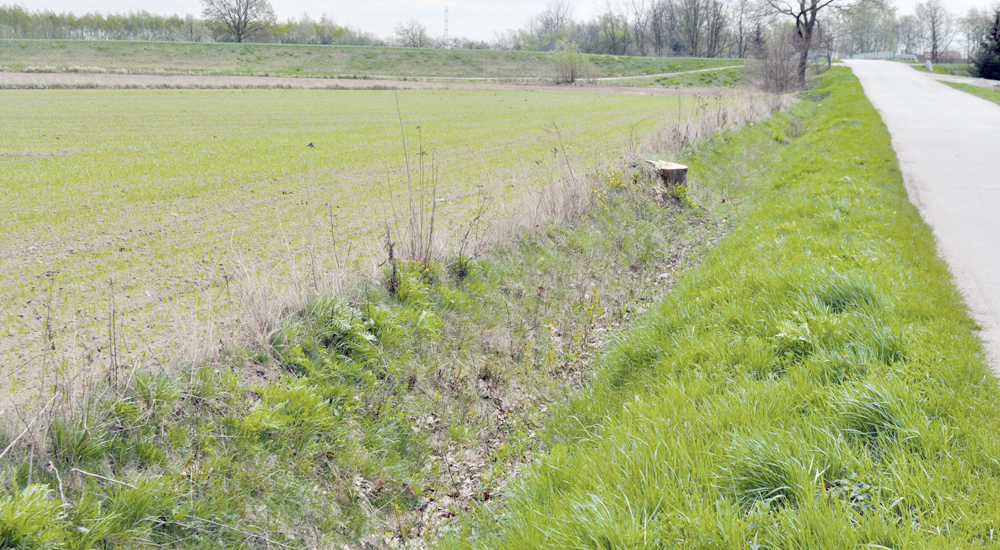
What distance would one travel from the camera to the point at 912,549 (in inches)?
94.7

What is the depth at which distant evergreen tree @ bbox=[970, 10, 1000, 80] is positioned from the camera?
38531 mm

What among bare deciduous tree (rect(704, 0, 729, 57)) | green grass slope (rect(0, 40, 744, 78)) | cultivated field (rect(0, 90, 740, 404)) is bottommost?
cultivated field (rect(0, 90, 740, 404))

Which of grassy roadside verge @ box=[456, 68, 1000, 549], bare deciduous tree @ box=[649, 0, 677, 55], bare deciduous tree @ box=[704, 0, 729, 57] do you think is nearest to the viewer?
grassy roadside verge @ box=[456, 68, 1000, 549]

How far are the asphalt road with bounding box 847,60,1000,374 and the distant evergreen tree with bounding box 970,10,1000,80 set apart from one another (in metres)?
19.2

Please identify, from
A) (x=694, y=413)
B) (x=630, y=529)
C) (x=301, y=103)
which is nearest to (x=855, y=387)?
(x=694, y=413)

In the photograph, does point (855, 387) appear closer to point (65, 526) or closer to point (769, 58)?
point (65, 526)

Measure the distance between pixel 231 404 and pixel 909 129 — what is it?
63.5 feet

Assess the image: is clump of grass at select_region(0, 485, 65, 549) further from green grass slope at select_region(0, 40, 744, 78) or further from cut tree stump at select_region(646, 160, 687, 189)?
green grass slope at select_region(0, 40, 744, 78)

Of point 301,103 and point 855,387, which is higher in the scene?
point 301,103

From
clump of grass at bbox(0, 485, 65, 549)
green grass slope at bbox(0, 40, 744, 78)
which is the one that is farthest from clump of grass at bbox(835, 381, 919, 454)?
green grass slope at bbox(0, 40, 744, 78)

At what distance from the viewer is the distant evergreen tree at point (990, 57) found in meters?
38.5

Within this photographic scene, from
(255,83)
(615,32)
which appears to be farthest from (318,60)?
(615,32)

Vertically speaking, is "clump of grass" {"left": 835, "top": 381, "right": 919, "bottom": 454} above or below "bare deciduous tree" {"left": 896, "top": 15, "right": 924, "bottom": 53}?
below

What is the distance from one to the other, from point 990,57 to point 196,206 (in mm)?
48222
